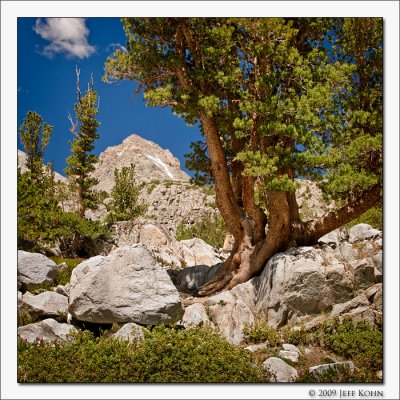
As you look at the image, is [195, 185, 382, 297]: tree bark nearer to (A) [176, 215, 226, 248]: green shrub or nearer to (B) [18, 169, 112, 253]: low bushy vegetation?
(B) [18, 169, 112, 253]: low bushy vegetation

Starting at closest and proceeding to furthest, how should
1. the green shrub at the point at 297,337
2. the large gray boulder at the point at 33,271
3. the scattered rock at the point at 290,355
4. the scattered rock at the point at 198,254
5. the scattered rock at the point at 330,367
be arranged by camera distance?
1. the scattered rock at the point at 330,367
2. the scattered rock at the point at 290,355
3. the green shrub at the point at 297,337
4. the large gray boulder at the point at 33,271
5. the scattered rock at the point at 198,254

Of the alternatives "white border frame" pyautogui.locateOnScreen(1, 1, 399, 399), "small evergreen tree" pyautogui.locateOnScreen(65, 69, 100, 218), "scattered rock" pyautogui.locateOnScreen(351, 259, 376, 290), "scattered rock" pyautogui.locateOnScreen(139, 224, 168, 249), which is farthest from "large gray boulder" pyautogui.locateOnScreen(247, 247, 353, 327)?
"small evergreen tree" pyautogui.locateOnScreen(65, 69, 100, 218)

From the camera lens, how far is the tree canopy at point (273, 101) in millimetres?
8867

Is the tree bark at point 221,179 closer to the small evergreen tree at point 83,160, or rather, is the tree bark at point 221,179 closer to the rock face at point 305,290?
the rock face at point 305,290

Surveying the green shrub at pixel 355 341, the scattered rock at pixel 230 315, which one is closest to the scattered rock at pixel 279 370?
the green shrub at pixel 355 341

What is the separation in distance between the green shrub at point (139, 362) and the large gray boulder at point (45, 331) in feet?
1.33

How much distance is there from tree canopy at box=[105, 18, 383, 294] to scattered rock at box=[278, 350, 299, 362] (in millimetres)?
3268

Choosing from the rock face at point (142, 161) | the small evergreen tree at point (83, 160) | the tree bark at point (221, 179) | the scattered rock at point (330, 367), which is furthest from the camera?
the rock face at point (142, 161)

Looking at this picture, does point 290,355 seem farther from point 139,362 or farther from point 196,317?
point 139,362

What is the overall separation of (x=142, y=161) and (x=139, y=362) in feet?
212

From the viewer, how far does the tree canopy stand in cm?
887

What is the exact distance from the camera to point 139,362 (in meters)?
6.49

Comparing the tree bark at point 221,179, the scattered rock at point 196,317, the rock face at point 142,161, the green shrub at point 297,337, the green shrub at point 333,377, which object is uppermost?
the rock face at point 142,161

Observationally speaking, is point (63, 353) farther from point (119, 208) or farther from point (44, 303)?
point (119, 208)
